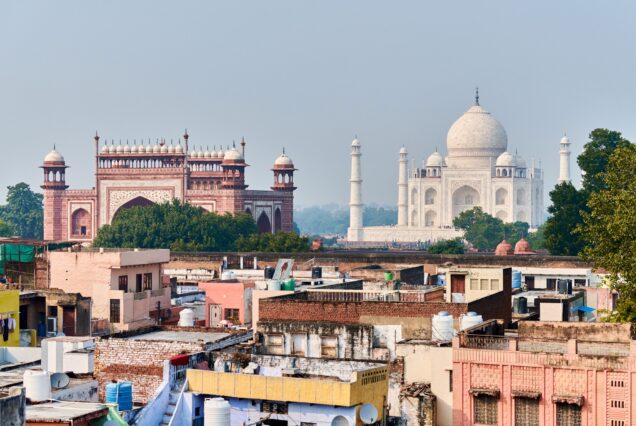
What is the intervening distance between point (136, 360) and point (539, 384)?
Answer: 199 inches

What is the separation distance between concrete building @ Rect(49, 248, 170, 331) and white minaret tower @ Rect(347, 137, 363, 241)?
88152 millimetres

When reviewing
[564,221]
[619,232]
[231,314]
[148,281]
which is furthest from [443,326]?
[564,221]

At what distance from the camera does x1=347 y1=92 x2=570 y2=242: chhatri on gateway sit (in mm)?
111250

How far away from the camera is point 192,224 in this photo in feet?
219

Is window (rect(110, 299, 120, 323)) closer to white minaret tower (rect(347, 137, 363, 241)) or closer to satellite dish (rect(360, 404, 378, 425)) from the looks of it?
satellite dish (rect(360, 404, 378, 425))

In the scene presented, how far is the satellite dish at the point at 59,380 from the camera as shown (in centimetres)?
1653

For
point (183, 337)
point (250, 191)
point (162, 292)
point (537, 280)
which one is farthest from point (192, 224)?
point (183, 337)

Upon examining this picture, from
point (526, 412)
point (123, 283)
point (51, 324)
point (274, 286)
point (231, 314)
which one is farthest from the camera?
point (123, 283)

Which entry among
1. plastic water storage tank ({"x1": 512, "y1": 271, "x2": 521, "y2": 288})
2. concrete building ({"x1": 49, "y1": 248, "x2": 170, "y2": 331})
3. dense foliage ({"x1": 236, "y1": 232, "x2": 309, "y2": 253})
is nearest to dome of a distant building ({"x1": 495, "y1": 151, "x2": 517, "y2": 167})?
dense foliage ({"x1": 236, "y1": 232, "x2": 309, "y2": 253})

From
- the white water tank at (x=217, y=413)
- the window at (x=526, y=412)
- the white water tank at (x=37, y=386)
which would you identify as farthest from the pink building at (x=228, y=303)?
the white water tank at (x=217, y=413)

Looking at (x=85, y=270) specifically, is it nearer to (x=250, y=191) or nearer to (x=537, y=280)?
(x=537, y=280)

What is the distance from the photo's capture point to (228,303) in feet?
96.4

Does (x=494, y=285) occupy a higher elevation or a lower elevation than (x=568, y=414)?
higher

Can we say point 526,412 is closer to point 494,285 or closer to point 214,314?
point 494,285
